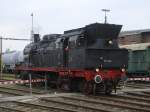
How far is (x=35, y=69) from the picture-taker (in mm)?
23984

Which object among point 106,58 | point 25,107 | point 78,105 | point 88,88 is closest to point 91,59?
point 106,58

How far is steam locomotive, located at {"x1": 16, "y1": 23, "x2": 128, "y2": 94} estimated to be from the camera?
59.9 feet

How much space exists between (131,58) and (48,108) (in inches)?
677

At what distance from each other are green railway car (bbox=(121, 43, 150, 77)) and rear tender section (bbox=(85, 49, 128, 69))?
10.1 meters

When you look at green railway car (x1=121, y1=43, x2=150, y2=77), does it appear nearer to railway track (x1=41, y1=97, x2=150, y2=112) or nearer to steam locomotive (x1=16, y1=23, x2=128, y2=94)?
steam locomotive (x1=16, y1=23, x2=128, y2=94)

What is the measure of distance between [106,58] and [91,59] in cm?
83

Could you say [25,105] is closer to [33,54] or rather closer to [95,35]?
[95,35]

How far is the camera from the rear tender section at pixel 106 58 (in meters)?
18.2

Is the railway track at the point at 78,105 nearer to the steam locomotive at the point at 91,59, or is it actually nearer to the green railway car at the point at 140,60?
the steam locomotive at the point at 91,59

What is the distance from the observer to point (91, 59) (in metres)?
18.2

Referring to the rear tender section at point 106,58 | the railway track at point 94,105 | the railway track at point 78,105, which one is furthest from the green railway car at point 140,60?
the railway track at point 94,105

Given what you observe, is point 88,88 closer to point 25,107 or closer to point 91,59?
point 91,59

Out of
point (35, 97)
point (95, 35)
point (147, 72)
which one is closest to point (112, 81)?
point (95, 35)

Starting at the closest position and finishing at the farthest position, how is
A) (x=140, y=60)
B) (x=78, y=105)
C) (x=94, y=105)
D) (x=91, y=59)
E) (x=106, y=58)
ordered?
(x=78, y=105) → (x=94, y=105) → (x=91, y=59) → (x=106, y=58) → (x=140, y=60)
